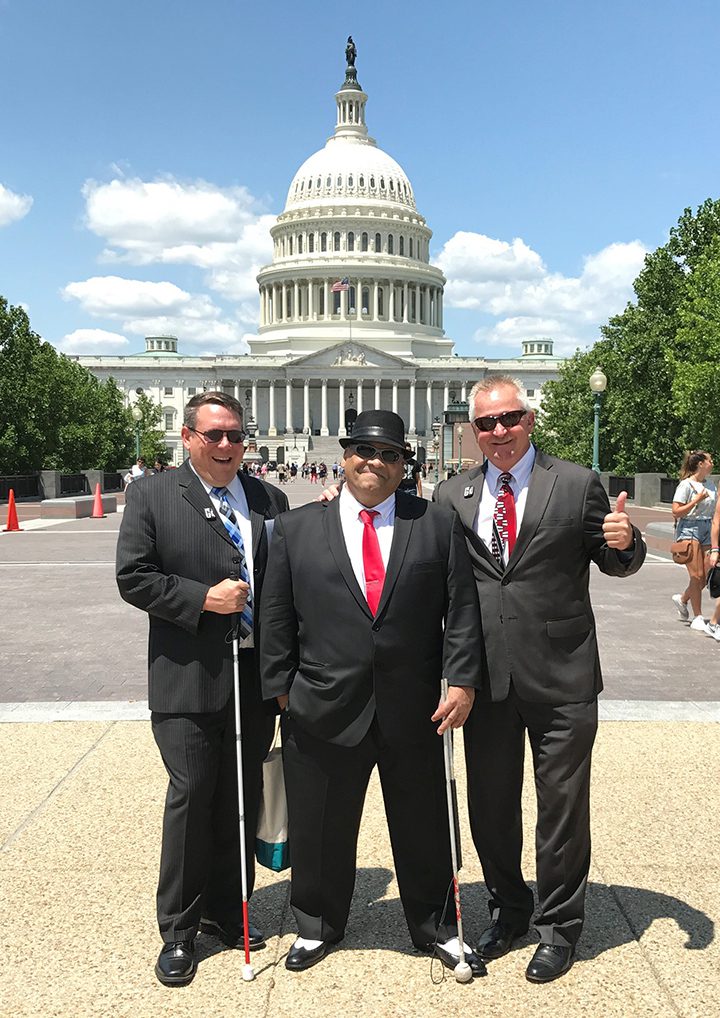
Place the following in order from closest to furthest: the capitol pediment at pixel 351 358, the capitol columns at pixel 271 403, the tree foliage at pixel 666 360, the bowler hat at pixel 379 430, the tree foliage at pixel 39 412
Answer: the bowler hat at pixel 379 430 → the tree foliage at pixel 666 360 → the tree foliage at pixel 39 412 → the capitol pediment at pixel 351 358 → the capitol columns at pixel 271 403

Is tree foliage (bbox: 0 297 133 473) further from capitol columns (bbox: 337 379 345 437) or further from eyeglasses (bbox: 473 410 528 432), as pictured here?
capitol columns (bbox: 337 379 345 437)

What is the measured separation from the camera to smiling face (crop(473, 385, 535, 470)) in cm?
429

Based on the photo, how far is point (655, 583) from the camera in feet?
54.3

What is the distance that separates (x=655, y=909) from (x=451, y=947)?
1116 mm

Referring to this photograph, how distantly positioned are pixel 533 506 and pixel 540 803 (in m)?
1.31

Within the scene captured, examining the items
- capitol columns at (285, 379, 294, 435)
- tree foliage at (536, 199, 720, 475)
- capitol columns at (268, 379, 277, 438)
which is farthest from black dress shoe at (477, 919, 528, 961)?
capitol columns at (268, 379, 277, 438)

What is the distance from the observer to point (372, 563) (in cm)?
410

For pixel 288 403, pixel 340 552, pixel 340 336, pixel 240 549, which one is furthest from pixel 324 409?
pixel 340 552

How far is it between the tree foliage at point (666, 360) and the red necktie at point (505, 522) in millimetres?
30306

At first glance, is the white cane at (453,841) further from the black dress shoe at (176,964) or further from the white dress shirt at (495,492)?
the black dress shoe at (176,964)

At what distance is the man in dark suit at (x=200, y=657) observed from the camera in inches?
165

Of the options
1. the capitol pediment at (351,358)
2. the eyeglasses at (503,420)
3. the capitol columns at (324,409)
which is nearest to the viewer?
the eyeglasses at (503,420)

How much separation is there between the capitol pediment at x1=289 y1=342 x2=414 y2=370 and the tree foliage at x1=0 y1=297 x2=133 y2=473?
7344 cm

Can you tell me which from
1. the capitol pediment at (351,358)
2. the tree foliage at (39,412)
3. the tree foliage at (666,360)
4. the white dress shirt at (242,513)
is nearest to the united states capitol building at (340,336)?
the capitol pediment at (351,358)
